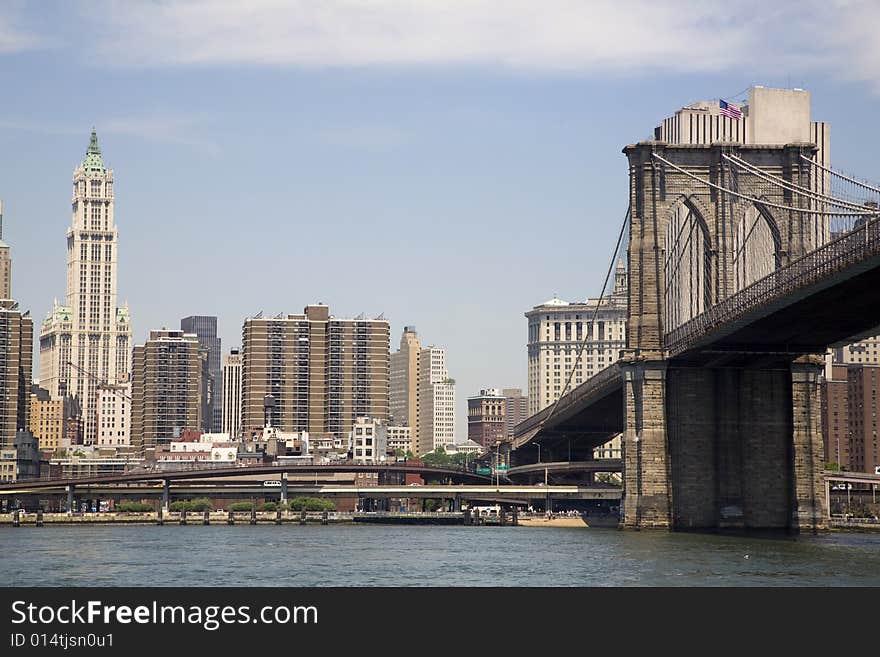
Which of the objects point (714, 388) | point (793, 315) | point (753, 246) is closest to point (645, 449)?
point (714, 388)

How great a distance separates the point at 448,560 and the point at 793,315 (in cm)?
2095

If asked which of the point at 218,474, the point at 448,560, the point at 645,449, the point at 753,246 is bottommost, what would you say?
the point at 448,560

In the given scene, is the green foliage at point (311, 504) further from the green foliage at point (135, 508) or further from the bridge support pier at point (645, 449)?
the bridge support pier at point (645, 449)

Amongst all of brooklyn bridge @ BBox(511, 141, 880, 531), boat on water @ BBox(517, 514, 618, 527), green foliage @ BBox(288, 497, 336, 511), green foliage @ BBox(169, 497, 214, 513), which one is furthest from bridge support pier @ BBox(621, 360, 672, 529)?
green foliage @ BBox(169, 497, 214, 513)

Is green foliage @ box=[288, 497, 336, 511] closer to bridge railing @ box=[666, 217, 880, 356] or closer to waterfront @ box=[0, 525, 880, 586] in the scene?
waterfront @ box=[0, 525, 880, 586]

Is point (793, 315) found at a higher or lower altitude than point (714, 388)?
higher

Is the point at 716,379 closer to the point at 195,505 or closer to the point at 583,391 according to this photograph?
the point at 583,391

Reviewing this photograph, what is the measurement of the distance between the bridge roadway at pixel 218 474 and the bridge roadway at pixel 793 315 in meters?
55.6

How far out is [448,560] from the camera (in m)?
68.7

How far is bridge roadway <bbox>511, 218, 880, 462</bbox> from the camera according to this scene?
2584 inches

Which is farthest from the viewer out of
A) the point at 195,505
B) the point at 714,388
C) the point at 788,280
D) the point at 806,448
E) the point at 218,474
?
the point at 218,474

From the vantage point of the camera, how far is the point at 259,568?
62.8 metres

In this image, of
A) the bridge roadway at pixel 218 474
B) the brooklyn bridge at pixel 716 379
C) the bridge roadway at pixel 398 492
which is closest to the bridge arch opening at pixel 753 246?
the brooklyn bridge at pixel 716 379
